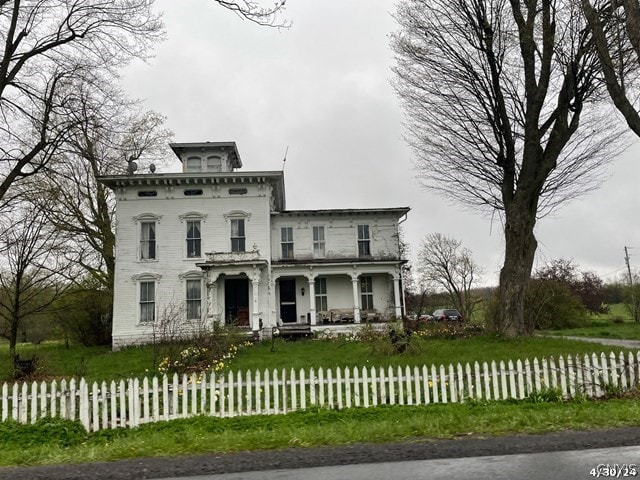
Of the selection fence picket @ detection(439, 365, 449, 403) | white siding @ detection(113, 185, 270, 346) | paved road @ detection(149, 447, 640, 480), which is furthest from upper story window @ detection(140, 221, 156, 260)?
paved road @ detection(149, 447, 640, 480)

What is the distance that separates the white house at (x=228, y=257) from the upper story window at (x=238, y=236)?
0.17 ft

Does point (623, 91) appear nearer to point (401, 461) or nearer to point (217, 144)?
point (401, 461)

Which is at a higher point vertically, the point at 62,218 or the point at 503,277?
the point at 62,218

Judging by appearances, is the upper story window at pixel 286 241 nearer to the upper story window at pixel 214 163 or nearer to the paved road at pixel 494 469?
the upper story window at pixel 214 163

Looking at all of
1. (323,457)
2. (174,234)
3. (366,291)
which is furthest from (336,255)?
(323,457)

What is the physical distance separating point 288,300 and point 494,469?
2226 centimetres

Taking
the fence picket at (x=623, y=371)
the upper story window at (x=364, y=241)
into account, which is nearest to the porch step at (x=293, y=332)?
the upper story window at (x=364, y=241)

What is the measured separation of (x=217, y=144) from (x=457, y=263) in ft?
103

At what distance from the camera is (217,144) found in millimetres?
26703

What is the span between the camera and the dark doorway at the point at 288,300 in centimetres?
2645

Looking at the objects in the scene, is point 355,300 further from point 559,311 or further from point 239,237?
point 559,311

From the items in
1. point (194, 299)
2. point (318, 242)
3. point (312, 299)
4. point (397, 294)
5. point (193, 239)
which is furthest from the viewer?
point (318, 242)

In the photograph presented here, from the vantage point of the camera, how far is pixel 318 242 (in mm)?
26719

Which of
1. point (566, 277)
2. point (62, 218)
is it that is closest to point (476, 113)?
point (62, 218)
